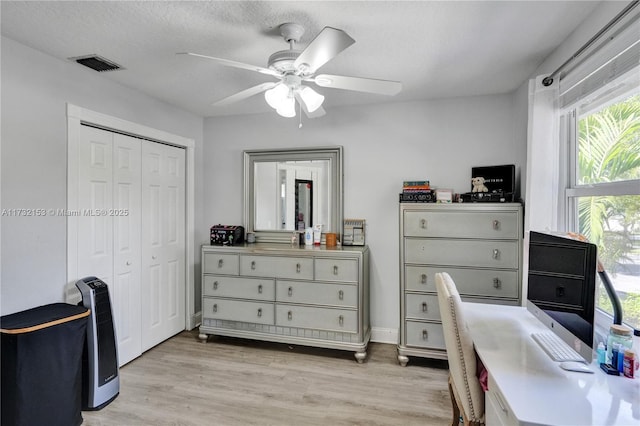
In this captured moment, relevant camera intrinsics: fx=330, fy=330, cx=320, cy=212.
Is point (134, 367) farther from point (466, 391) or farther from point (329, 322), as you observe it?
point (466, 391)

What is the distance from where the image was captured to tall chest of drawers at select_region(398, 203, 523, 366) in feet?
8.70

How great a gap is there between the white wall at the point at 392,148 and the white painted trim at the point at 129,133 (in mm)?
923

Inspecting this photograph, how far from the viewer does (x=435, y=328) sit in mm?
2801

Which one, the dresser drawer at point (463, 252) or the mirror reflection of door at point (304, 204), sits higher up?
the mirror reflection of door at point (304, 204)

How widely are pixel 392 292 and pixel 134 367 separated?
243cm

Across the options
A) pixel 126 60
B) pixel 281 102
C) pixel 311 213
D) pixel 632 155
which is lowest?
pixel 311 213

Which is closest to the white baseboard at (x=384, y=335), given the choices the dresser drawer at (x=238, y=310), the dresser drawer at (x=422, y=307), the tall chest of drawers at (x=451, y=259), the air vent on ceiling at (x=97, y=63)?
the tall chest of drawers at (x=451, y=259)

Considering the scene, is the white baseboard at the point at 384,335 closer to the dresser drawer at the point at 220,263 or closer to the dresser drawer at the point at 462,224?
the dresser drawer at the point at 462,224

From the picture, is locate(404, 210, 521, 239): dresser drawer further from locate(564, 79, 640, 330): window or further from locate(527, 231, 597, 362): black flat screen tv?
locate(527, 231, 597, 362): black flat screen tv

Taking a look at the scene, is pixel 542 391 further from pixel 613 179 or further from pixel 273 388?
pixel 273 388

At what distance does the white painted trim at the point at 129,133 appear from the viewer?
2371 millimetres

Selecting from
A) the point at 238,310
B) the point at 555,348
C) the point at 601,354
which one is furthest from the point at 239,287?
the point at 601,354

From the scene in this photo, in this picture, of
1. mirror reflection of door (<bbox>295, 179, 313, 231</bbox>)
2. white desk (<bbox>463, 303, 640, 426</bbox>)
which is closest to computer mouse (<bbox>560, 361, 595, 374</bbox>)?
white desk (<bbox>463, 303, 640, 426</bbox>)

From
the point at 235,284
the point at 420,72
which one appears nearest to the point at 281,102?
the point at 420,72
